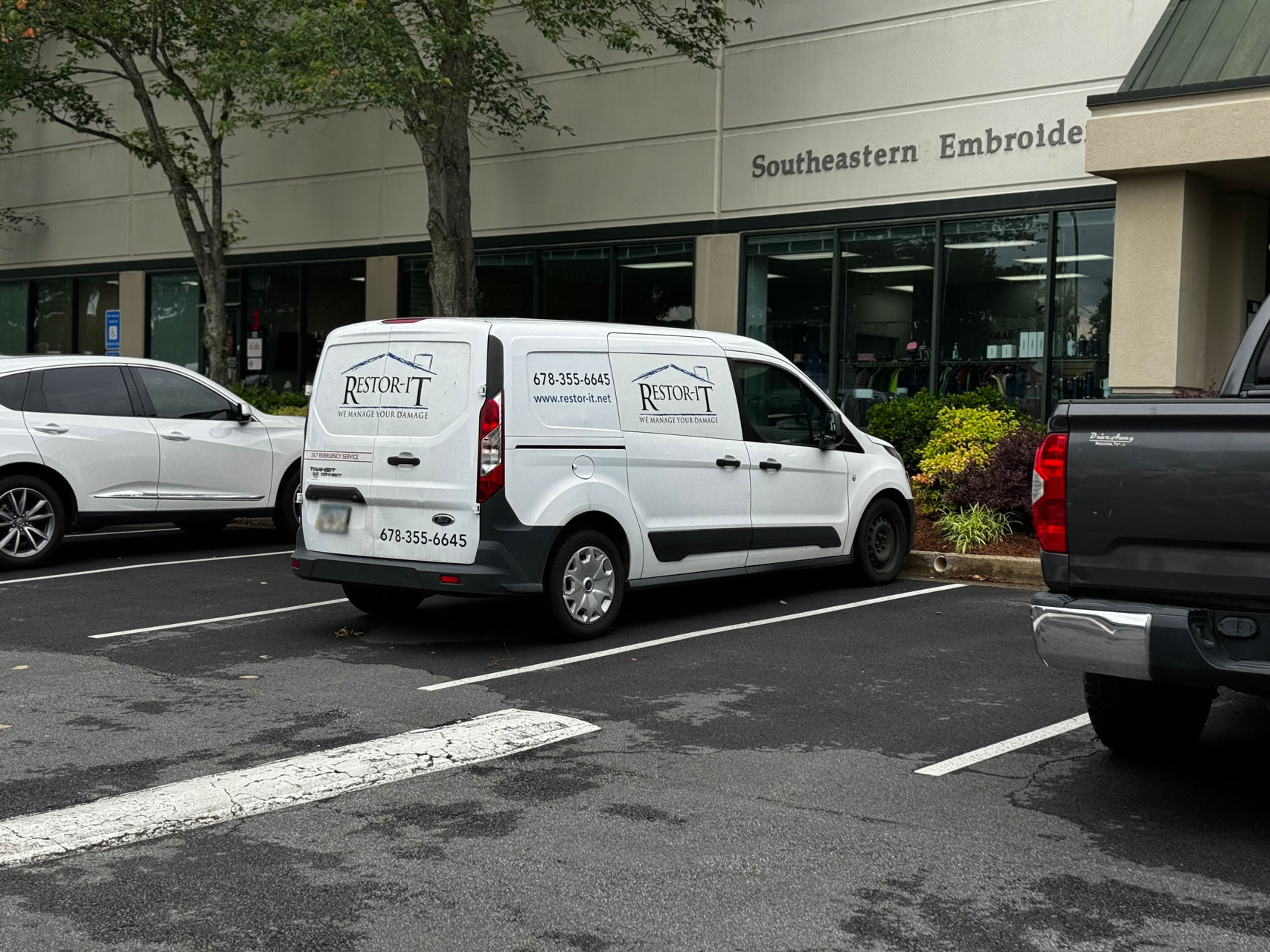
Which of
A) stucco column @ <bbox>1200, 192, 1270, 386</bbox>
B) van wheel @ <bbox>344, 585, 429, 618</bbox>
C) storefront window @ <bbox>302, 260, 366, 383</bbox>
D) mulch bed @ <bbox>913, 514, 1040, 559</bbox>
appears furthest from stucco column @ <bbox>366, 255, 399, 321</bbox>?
van wheel @ <bbox>344, 585, 429, 618</bbox>

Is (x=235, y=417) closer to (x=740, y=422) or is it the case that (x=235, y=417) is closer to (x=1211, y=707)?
(x=740, y=422)

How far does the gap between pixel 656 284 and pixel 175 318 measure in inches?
405

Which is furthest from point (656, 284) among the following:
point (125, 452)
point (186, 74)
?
point (125, 452)

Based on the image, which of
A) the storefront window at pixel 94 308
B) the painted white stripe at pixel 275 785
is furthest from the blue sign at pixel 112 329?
the painted white stripe at pixel 275 785

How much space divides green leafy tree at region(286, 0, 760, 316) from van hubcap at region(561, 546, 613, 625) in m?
7.68

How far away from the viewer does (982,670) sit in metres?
7.84

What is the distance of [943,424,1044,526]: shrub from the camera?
1234 cm

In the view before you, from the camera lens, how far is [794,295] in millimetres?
18391

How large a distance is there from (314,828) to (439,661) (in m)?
3.08

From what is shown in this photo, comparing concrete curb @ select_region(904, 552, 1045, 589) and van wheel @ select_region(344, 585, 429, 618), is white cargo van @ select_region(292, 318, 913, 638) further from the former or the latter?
concrete curb @ select_region(904, 552, 1045, 589)

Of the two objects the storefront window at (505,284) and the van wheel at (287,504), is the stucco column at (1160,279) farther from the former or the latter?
the storefront window at (505,284)

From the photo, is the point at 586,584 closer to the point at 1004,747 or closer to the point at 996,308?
the point at 1004,747

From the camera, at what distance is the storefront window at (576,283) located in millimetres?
19969

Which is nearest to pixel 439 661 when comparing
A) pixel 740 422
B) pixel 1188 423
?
pixel 740 422
